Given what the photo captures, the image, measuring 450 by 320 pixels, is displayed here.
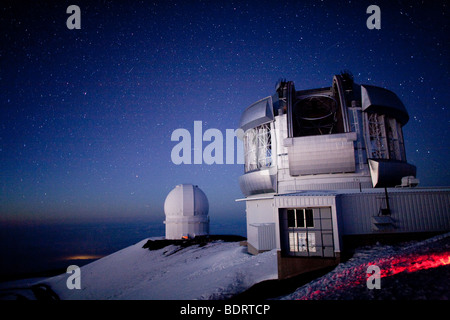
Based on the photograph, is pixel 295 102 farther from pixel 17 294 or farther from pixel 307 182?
pixel 17 294

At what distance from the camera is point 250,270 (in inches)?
441

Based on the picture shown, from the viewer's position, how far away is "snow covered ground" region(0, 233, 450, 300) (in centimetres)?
580

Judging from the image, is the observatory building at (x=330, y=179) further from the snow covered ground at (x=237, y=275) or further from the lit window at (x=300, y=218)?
the snow covered ground at (x=237, y=275)

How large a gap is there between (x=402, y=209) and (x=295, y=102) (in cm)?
983

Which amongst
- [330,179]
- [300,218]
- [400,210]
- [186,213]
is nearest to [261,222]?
[300,218]

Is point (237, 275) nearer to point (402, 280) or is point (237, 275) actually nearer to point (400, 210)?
point (402, 280)

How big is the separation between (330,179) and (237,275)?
306 inches

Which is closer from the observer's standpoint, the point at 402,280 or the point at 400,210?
the point at 402,280

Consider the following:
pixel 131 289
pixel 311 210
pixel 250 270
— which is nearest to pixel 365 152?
pixel 311 210

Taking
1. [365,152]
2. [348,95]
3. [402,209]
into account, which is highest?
[348,95]

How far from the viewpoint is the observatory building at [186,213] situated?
2608 centimetres

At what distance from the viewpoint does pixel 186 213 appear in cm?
2634

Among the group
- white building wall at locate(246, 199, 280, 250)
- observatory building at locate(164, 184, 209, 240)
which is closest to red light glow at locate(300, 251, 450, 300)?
white building wall at locate(246, 199, 280, 250)

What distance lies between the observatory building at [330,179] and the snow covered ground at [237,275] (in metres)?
1.14
